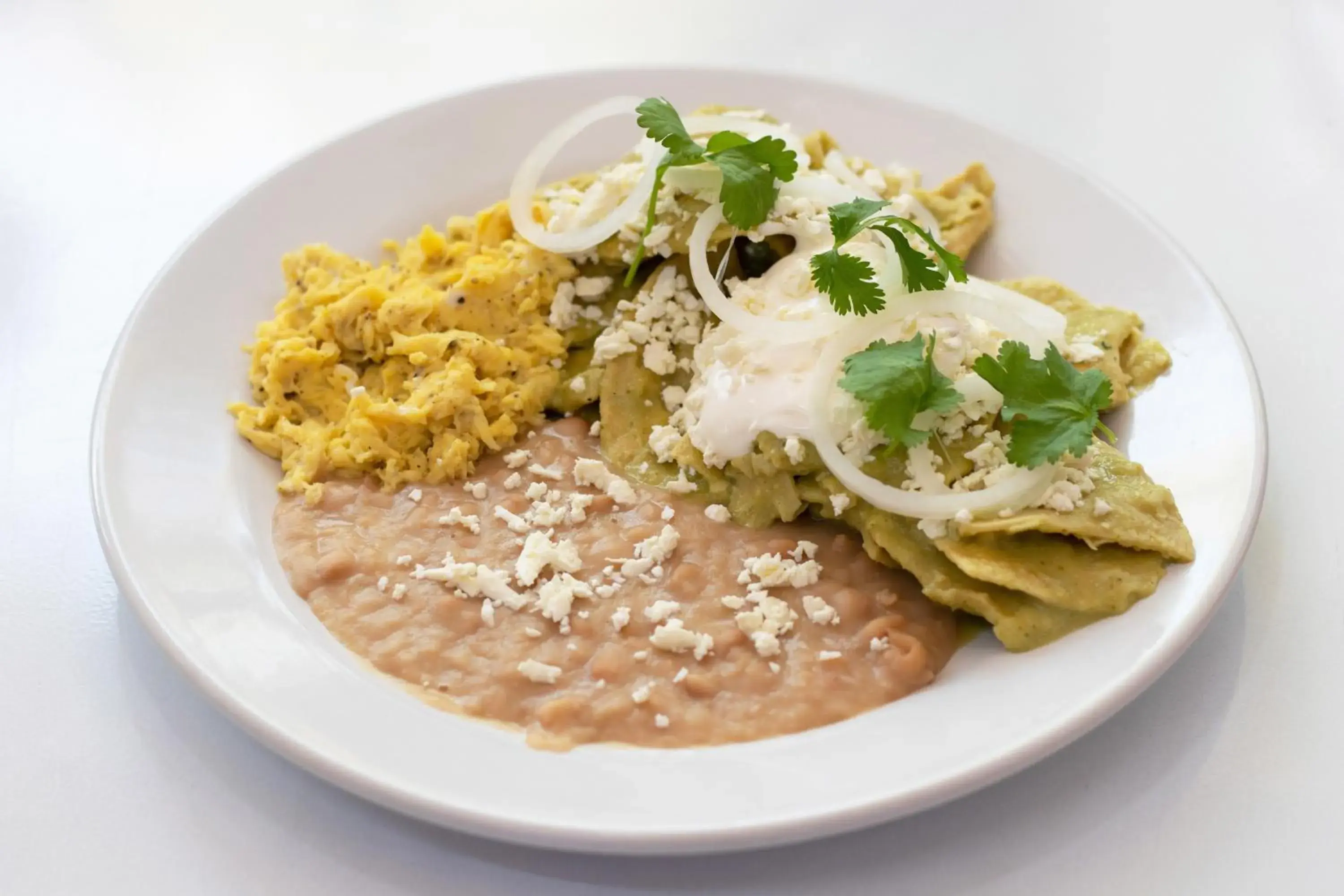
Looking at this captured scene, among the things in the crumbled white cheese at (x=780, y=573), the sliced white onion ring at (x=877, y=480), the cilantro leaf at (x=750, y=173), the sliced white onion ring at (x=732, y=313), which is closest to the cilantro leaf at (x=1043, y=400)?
the sliced white onion ring at (x=877, y=480)

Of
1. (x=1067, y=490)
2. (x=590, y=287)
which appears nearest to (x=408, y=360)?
(x=590, y=287)

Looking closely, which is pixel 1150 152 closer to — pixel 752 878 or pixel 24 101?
pixel 752 878

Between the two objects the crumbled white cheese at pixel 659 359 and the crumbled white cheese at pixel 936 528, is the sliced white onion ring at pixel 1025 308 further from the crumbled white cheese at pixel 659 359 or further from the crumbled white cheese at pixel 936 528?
the crumbled white cheese at pixel 659 359

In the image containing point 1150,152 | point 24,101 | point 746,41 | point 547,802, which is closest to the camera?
point 547,802

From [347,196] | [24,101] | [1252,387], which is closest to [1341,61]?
[1252,387]

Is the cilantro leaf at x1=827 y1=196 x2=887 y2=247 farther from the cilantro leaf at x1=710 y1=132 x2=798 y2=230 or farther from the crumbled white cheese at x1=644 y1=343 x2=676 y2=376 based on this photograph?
the crumbled white cheese at x1=644 y1=343 x2=676 y2=376

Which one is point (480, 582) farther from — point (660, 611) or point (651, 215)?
point (651, 215)
